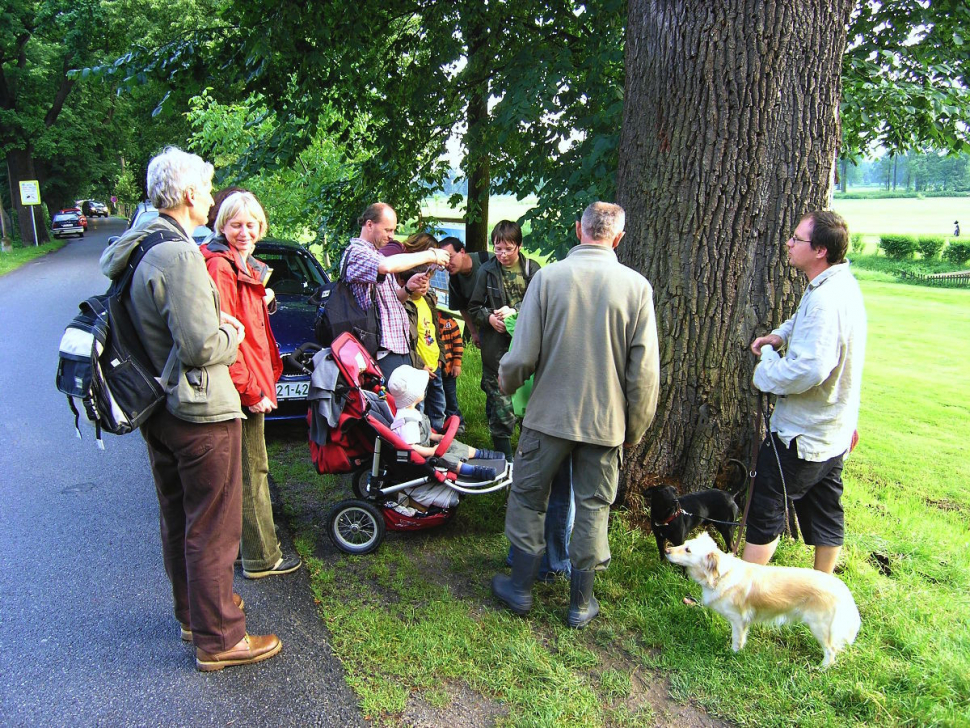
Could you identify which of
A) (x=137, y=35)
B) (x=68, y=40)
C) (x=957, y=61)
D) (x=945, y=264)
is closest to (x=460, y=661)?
(x=957, y=61)

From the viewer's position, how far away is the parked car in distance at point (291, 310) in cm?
607

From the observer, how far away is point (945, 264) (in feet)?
131

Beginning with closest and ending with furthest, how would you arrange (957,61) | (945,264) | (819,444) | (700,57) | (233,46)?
1. (819,444)
2. (700,57)
3. (957,61)
4. (233,46)
5. (945,264)

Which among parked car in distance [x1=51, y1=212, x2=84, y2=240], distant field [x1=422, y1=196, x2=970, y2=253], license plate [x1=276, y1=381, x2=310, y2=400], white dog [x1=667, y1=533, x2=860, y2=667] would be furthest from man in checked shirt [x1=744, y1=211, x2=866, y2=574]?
distant field [x1=422, y1=196, x2=970, y2=253]

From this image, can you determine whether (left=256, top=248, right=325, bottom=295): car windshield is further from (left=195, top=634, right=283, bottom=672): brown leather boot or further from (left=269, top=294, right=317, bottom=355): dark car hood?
(left=195, top=634, right=283, bottom=672): brown leather boot

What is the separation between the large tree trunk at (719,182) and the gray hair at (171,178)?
107 inches

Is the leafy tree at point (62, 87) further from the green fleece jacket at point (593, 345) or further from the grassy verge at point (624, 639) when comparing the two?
the green fleece jacket at point (593, 345)

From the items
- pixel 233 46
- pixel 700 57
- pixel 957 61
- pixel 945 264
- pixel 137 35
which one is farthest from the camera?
pixel 945 264

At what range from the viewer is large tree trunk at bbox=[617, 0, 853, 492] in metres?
3.98

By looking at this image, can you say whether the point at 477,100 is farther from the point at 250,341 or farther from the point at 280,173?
the point at 250,341

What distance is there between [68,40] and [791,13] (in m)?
32.4

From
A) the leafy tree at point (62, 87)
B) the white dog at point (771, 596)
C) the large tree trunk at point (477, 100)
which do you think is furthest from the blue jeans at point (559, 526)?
the leafy tree at point (62, 87)

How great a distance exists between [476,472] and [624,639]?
4.42ft

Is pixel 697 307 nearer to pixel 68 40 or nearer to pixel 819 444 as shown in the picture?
pixel 819 444
